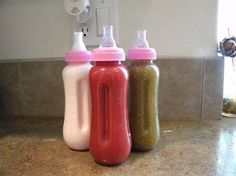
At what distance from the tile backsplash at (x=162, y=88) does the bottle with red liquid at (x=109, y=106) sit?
302 millimetres

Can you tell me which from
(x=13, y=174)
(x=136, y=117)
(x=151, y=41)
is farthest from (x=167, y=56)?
(x=13, y=174)

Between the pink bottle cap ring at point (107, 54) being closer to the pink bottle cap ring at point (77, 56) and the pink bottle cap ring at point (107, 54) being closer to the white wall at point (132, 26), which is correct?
the pink bottle cap ring at point (77, 56)

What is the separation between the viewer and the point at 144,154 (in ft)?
1.65

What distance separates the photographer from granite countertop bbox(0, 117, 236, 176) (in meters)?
0.43

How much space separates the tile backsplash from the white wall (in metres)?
0.04

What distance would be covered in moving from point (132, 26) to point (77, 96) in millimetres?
323

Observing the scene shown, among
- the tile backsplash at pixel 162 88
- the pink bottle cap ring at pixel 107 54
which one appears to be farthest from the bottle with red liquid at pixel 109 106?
the tile backsplash at pixel 162 88

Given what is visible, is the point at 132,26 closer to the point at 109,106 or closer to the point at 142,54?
the point at 142,54

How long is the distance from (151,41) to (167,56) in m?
0.07

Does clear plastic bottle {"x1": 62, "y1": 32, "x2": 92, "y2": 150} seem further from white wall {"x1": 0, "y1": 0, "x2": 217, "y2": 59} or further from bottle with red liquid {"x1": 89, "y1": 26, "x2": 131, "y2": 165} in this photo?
white wall {"x1": 0, "y1": 0, "x2": 217, "y2": 59}

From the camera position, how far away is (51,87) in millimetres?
773

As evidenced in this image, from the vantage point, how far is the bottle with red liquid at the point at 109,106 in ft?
1.42

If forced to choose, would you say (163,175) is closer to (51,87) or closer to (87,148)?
(87,148)

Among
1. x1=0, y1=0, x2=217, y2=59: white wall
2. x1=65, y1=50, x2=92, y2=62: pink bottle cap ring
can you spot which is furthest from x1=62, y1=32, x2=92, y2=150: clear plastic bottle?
x1=0, y1=0, x2=217, y2=59: white wall
